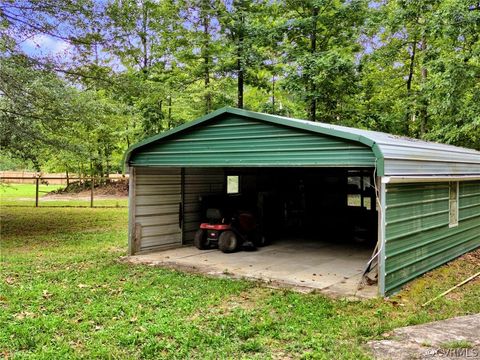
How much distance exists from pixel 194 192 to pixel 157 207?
1.28 metres

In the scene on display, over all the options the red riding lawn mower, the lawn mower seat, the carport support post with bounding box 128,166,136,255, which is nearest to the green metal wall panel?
the carport support post with bounding box 128,166,136,255

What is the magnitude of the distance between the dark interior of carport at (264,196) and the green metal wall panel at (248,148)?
2 cm

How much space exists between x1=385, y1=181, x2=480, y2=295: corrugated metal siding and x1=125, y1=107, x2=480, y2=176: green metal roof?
0.29 m

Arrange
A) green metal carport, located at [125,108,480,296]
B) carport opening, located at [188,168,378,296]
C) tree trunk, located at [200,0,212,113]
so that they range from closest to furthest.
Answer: green metal carport, located at [125,108,480,296], carport opening, located at [188,168,378,296], tree trunk, located at [200,0,212,113]

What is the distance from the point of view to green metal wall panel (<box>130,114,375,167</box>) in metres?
6.08

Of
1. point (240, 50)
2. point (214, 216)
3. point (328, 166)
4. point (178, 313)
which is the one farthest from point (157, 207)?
point (240, 50)

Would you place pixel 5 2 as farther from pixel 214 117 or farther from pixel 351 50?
pixel 351 50

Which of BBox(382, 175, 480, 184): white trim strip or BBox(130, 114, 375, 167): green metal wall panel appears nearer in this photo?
BBox(382, 175, 480, 184): white trim strip

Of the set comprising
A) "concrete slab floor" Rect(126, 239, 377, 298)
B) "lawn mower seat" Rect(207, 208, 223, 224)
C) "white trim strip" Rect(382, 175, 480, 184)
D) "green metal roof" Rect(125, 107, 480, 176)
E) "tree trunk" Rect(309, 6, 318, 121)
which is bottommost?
"concrete slab floor" Rect(126, 239, 377, 298)

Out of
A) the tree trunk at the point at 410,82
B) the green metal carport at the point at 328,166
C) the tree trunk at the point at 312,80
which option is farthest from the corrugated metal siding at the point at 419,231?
the tree trunk at the point at 410,82

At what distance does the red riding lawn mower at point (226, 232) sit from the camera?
356 inches

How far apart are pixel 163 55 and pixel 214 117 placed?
13156 mm

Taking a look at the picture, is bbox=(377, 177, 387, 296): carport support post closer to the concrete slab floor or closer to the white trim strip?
the white trim strip

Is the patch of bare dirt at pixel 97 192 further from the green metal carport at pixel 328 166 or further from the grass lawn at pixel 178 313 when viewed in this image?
the grass lawn at pixel 178 313
